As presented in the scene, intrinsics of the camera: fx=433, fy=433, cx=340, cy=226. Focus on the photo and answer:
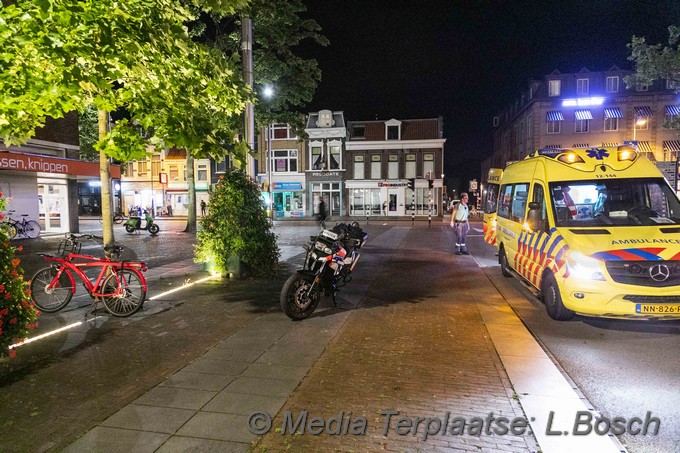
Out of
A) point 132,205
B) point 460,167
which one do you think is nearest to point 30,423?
point 132,205

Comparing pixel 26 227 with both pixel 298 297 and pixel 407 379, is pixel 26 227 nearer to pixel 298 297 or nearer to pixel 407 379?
pixel 298 297

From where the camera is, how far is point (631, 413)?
3891mm

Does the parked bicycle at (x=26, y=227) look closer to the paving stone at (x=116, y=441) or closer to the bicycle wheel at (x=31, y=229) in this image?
the bicycle wheel at (x=31, y=229)

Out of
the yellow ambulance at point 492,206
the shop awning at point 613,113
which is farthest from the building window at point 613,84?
the yellow ambulance at point 492,206

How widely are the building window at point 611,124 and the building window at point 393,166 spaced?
19.1 meters

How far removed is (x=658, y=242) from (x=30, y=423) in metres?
7.49

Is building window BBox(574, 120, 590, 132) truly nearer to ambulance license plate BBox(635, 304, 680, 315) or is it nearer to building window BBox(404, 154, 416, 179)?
building window BBox(404, 154, 416, 179)

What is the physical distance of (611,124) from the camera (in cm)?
3953

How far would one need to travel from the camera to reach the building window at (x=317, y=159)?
44.5 meters

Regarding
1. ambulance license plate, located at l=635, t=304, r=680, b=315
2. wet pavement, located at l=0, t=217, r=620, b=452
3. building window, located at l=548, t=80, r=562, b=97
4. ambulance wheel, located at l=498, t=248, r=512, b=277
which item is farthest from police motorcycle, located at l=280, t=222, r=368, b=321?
building window, located at l=548, t=80, r=562, b=97

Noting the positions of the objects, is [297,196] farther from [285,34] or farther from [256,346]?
[256,346]

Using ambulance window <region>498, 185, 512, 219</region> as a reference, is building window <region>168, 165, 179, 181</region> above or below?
above

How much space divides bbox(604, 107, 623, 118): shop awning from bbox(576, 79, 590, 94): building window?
277 centimetres

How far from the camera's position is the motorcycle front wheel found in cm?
656
